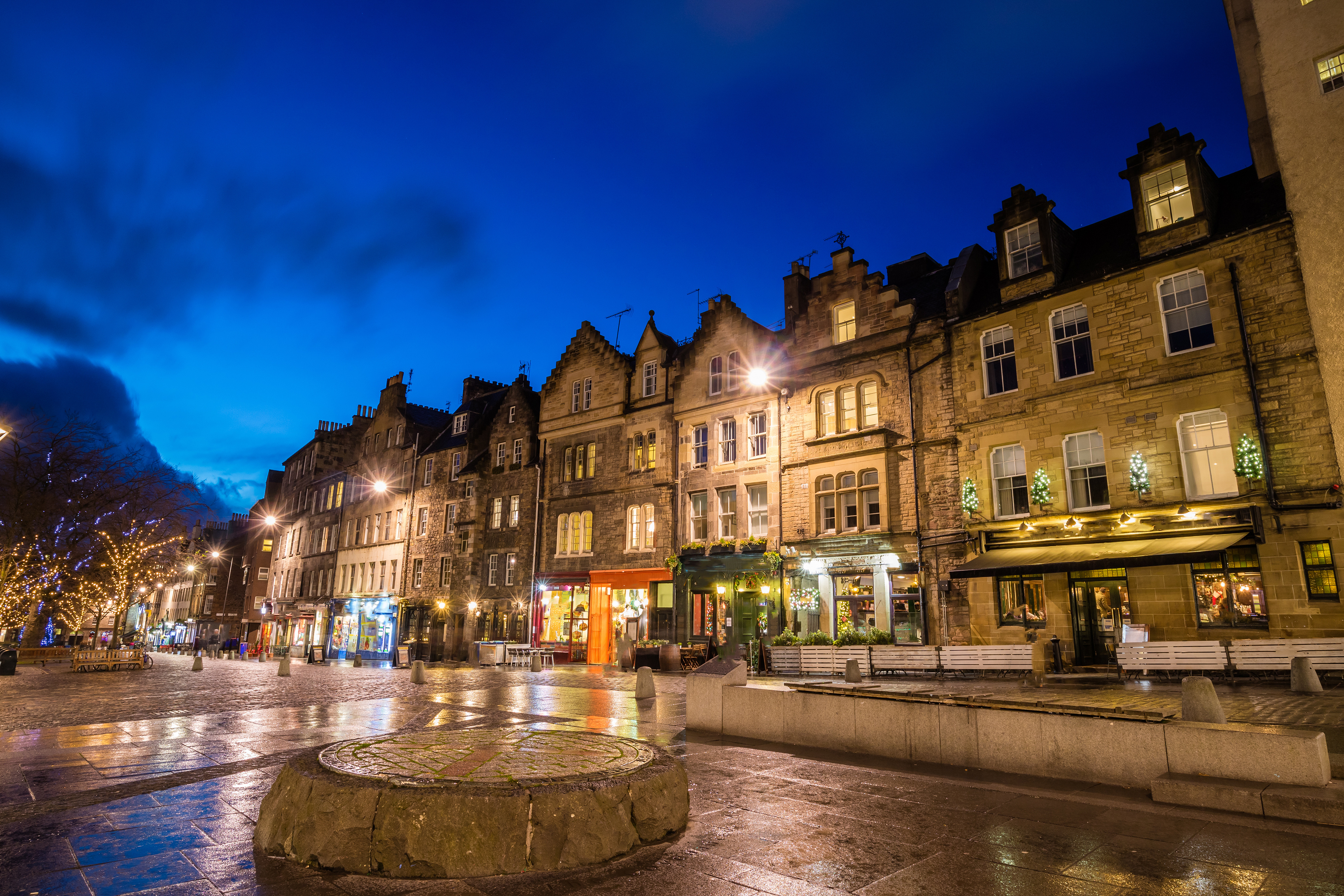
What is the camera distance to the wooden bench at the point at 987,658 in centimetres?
1720

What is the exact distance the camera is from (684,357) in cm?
3036

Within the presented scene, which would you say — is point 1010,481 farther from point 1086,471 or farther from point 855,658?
point 855,658

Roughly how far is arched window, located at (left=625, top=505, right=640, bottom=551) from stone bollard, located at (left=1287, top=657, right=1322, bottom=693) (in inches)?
823

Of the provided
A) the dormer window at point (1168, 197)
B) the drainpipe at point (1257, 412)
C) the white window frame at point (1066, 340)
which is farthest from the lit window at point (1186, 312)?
the white window frame at point (1066, 340)

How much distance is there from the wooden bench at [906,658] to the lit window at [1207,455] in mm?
7233

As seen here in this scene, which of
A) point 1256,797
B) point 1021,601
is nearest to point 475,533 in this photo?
point 1021,601

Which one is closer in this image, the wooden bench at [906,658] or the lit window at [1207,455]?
the lit window at [1207,455]

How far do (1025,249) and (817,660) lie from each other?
13.5m

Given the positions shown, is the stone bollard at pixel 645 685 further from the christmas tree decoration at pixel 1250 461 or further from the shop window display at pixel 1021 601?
the christmas tree decoration at pixel 1250 461

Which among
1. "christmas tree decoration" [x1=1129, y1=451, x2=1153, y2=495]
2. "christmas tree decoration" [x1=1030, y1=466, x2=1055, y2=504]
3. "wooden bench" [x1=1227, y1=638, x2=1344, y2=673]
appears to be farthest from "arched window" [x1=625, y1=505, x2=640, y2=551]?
"wooden bench" [x1=1227, y1=638, x2=1344, y2=673]

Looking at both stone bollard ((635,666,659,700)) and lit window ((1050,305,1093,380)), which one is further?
lit window ((1050,305,1093,380))

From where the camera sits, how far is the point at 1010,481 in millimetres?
21047

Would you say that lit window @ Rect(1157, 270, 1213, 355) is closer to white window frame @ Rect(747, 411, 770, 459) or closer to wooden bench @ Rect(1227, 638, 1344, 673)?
wooden bench @ Rect(1227, 638, 1344, 673)

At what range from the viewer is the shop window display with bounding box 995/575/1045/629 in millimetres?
19922
